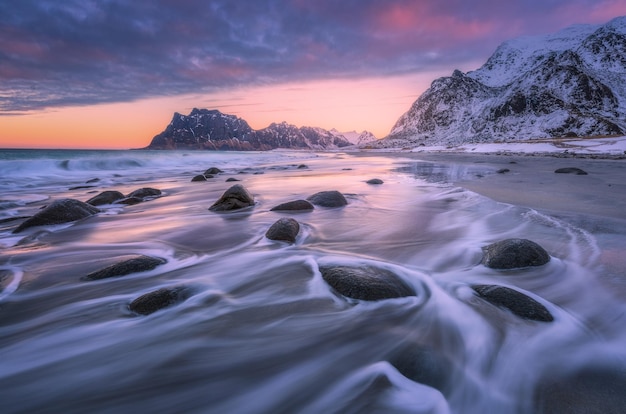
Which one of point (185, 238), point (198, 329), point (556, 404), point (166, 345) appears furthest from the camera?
point (185, 238)

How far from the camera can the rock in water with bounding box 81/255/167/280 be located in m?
3.12

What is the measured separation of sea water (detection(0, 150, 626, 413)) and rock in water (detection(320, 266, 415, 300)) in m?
0.09

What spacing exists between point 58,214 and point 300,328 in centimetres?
555

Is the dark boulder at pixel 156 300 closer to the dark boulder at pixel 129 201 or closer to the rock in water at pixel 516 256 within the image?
the rock in water at pixel 516 256

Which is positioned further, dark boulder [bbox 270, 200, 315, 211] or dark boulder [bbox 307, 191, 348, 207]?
dark boulder [bbox 307, 191, 348, 207]

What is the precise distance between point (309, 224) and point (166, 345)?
327 centimetres

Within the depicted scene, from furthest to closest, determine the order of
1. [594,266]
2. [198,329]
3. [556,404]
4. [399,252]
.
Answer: [399,252] < [594,266] < [198,329] < [556,404]

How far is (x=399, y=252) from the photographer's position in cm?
380

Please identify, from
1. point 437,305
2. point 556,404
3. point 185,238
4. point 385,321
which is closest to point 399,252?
point 437,305

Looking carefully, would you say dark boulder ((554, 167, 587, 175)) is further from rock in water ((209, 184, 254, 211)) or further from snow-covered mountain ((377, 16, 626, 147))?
snow-covered mountain ((377, 16, 626, 147))

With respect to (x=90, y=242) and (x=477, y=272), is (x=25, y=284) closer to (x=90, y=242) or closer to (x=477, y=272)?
(x=90, y=242)

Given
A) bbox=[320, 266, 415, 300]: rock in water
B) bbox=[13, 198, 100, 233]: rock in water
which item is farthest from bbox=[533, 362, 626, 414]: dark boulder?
bbox=[13, 198, 100, 233]: rock in water

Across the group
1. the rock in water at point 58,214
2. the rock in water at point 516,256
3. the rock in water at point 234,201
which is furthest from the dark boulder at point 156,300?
the rock in water at point 58,214

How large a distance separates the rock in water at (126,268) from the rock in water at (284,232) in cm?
154
